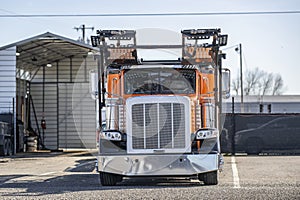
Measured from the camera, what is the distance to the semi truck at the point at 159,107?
1292 cm

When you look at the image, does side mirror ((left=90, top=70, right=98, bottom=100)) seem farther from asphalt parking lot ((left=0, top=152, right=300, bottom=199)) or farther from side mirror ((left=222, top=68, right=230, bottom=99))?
side mirror ((left=222, top=68, right=230, bottom=99))

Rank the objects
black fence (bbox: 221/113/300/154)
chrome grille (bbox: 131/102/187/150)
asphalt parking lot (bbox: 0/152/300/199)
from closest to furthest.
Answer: asphalt parking lot (bbox: 0/152/300/199), chrome grille (bbox: 131/102/187/150), black fence (bbox: 221/113/300/154)

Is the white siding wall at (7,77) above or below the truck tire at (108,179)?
above

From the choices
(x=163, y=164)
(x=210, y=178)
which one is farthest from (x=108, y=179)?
(x=210, y=178)

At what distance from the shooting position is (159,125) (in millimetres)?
12945

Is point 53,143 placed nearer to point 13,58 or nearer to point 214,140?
point 13,58

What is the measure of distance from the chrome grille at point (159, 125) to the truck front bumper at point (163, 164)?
27 cm

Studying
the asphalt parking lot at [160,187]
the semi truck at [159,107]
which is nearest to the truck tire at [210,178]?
the semi truck at [159,107]

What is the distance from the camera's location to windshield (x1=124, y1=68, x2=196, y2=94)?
1377cm

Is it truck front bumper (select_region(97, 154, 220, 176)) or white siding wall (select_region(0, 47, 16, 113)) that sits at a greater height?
white siding wall (select_region(0, 47, 16, 113))

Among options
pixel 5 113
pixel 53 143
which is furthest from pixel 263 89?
pixel 5 113

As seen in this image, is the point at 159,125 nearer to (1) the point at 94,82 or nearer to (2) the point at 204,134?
(2) the point at 204,134

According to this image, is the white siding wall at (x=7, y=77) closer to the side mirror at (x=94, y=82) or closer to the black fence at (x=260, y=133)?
the black fence at (x=260, y=133)

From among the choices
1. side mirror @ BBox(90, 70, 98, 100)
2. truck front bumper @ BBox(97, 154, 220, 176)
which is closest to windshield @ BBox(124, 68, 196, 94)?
side mirror @ BBox(90, 70, 98, 100)
